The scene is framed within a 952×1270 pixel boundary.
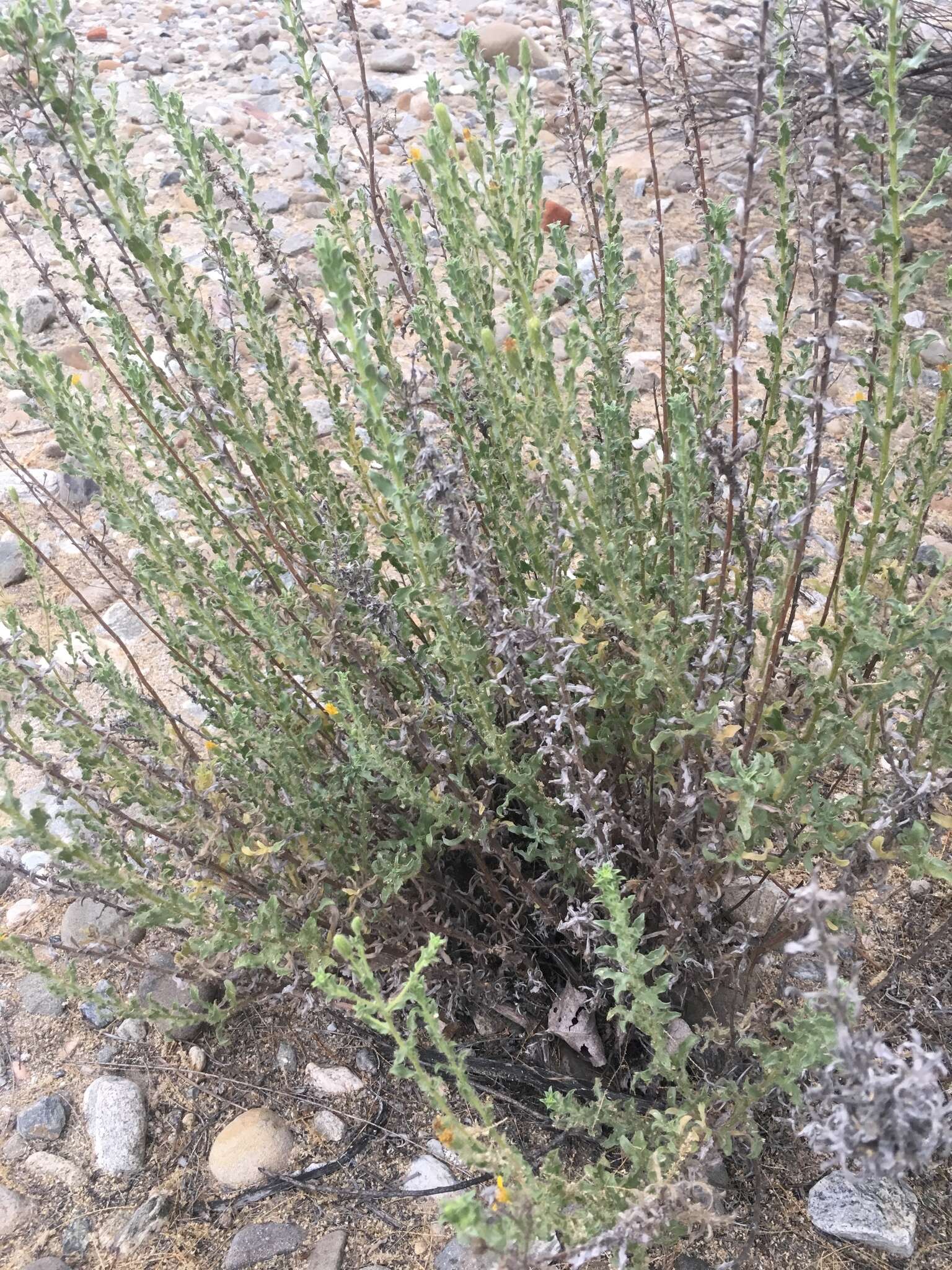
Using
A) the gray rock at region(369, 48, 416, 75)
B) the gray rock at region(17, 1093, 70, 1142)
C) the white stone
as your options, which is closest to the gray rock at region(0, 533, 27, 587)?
the gray rock at region(17, 1093, 70, 1142)

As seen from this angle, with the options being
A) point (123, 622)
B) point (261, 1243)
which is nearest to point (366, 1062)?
point (261, 1243)

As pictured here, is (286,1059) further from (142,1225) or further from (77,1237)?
(77,1237)

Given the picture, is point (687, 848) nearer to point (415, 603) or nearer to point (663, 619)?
point (663, 619)

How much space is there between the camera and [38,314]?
5.14 m

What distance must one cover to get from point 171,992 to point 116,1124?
1.07 ft

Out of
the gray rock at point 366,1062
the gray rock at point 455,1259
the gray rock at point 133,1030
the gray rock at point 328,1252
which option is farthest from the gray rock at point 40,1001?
the gray rock at point 455,1259

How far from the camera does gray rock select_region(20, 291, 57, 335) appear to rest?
16.8ft

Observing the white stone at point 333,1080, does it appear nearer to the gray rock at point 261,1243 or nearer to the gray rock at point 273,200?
the gray rock at point 261,1243

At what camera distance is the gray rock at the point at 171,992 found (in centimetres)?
242

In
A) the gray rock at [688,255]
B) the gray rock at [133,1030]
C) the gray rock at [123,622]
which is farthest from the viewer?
the gray rock at [688,255]

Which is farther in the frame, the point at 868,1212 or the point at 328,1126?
the point at 328,1126

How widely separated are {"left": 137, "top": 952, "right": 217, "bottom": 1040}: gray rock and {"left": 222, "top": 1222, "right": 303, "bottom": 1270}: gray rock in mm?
445

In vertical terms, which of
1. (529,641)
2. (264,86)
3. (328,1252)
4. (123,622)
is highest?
(529,641)

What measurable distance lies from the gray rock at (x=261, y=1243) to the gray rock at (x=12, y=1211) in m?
0.47
